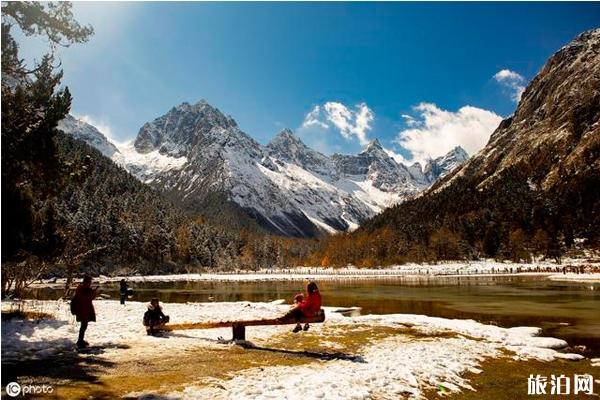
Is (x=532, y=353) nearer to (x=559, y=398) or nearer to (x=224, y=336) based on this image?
(x=559, y=398)

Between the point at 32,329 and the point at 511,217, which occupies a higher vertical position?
the point at 511,217

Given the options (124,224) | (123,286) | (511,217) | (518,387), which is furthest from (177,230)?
(518,387)

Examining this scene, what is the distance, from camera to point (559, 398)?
14.7m

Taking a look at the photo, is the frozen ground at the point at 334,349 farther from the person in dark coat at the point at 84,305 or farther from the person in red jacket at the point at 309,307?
the person in red jacket at the point at 309,307

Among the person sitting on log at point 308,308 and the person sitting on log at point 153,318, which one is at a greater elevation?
the person sitting on log at point 308,308

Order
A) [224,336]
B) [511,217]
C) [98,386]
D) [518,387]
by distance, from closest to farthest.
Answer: [98,386]
[518,387]
[224,336]
[511,217]

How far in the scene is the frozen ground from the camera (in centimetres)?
1362

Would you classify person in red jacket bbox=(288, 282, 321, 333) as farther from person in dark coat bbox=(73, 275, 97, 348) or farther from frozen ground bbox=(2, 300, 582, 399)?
person in dark coat bbox=(73, 275, 97, 348)

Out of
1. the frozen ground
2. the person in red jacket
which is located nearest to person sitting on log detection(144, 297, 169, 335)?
the frozen ground

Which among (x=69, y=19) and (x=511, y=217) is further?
(x=511, y=217)

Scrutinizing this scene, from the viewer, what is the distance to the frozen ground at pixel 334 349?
1362cm

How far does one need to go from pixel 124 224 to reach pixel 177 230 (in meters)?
36.4

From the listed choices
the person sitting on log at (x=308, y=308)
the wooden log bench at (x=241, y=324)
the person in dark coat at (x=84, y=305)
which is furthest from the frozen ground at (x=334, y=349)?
the person sitting on log at (x=308, y=308)

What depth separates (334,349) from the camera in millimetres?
20062
